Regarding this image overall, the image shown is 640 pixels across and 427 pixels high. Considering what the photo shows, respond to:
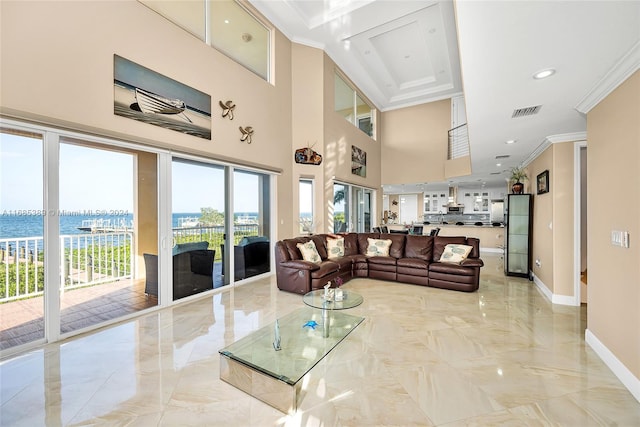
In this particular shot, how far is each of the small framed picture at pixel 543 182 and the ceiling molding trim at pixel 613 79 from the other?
1.85m

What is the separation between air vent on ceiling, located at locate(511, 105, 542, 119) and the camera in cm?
307

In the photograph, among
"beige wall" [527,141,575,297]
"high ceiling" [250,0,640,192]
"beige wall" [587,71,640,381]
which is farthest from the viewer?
"beige wall" [527,141,575,297]

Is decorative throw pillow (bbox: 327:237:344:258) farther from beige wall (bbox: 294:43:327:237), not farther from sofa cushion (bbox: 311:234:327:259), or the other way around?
beige wall (bbox: 294:43:327:237)

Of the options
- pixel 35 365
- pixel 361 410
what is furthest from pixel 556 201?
pixel 35 365

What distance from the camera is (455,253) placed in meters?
5.23

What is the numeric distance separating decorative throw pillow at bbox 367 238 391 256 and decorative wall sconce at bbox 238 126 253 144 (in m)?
3.38

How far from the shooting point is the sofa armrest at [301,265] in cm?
460

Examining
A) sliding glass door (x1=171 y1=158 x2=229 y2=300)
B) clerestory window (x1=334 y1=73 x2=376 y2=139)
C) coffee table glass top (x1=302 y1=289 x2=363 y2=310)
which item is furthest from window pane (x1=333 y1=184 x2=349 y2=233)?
coffee table glass top (x1=302 y1=289 x2=363 y2=310)

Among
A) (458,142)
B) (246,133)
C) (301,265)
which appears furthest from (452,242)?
(246,133)

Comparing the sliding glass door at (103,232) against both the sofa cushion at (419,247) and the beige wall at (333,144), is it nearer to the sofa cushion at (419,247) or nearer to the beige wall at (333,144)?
the beige wall at (333,144)

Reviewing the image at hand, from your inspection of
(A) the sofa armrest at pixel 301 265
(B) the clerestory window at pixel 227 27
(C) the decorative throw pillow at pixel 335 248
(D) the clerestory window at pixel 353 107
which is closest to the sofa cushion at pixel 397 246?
(C) the decorative throw pillow at pixel 335 248

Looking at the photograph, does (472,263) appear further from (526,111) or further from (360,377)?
(360,377)

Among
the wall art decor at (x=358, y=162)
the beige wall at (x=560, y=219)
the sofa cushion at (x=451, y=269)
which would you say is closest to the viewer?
the beige wall at (x=560, y=219)

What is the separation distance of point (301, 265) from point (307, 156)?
2.88 m
